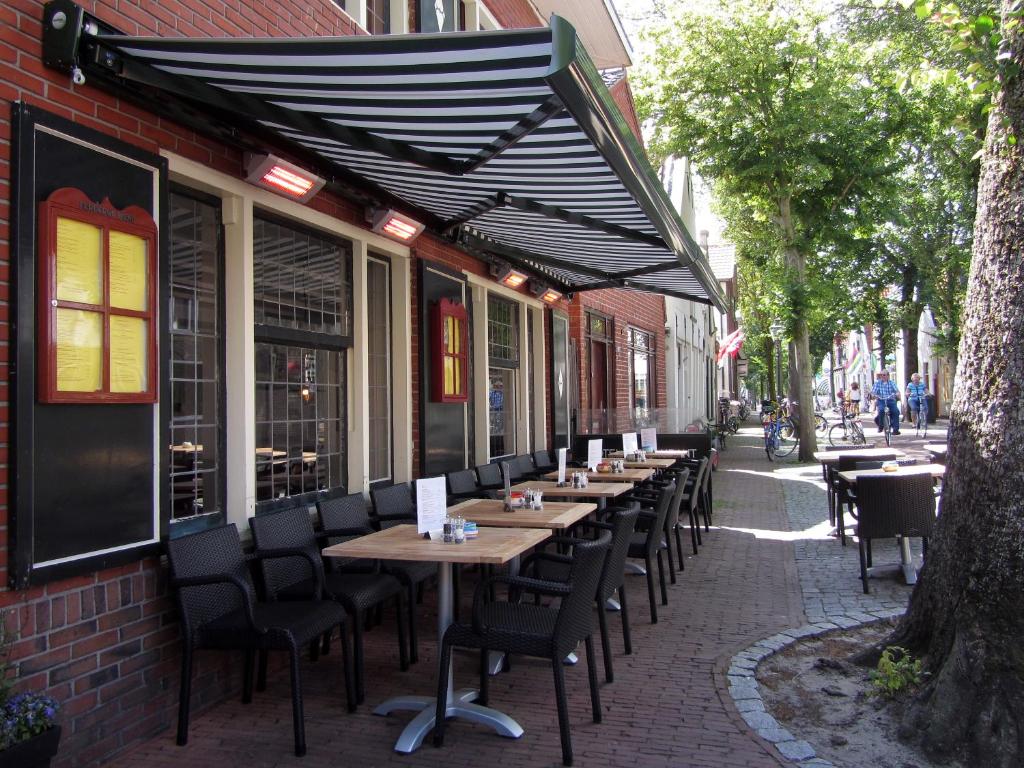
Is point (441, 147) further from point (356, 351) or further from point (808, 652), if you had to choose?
point (808, 652)

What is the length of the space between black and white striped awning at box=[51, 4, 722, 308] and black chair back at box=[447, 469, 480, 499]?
92.2 inches

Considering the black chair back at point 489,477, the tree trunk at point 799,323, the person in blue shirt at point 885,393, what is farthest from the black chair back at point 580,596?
the person in blue shirt at point 885,393

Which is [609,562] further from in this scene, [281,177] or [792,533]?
[792,533]

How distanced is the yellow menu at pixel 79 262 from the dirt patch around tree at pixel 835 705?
12.1 feet

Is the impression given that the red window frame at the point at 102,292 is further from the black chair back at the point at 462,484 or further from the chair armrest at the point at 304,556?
the black chair back at the point at 462,484

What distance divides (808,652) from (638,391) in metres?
10.5

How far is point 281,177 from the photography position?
14.6ft

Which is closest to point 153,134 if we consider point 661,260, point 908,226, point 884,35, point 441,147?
point 441,147

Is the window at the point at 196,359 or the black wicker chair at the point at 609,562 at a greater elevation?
the window at the point at 196,359

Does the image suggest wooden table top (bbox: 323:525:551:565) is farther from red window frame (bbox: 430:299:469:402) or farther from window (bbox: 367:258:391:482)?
red window frame (bbox: 430:299:469:402)

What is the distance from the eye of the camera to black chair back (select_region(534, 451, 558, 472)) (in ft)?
30.4

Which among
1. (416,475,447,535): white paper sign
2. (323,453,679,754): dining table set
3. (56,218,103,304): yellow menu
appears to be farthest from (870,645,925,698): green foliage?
(56,218,103,304): yellow menu

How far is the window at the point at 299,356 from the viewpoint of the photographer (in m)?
4.86

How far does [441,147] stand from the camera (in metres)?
4.09
